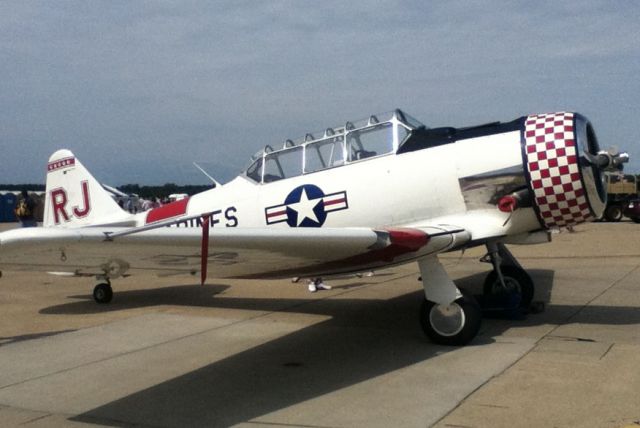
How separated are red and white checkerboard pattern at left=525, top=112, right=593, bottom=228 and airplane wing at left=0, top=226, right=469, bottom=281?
34.9 inches

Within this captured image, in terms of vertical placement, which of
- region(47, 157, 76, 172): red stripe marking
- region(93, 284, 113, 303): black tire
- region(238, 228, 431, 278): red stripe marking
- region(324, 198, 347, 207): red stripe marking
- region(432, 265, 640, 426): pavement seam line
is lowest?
region(432, 265, 640, 426): pavement seam line

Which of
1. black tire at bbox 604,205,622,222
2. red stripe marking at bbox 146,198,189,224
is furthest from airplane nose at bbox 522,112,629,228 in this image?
black tire at bbox 604,205,622,222

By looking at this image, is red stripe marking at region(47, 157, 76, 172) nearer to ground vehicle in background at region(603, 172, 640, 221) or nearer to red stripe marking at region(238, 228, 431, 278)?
red stripe marking at region(238, 228, 431, 278)

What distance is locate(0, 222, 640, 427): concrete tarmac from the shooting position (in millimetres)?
4750

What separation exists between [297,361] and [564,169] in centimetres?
320

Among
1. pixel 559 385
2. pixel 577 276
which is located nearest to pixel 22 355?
pixel 559 385

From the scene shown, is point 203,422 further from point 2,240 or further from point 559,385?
point 559,385

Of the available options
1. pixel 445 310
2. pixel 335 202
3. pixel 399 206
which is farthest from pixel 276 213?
pixel 445 310

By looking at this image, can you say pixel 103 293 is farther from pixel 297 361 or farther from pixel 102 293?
pixel 297 361

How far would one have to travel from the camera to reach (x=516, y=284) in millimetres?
8539

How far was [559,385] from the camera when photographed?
5.15m

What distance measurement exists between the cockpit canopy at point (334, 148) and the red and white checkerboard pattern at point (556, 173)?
1487 millimetres

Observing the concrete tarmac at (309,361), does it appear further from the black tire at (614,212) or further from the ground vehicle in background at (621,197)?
the black tire at (614,212)

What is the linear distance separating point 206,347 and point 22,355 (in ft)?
6.11
